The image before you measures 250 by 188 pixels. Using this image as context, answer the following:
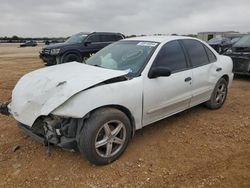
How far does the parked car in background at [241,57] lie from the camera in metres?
8.71

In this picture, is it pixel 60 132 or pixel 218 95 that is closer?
pixel 60 132

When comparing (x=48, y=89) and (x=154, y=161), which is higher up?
(x=48, y=89)

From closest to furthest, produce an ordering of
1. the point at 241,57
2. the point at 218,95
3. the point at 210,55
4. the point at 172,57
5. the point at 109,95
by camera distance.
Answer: the point at 109,95 → the point at 172,57 → the point at 210,55 → the point at 218,95 → the point at 241,57

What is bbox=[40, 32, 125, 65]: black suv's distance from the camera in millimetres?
12008

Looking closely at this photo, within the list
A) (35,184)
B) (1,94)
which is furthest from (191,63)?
(1,94)

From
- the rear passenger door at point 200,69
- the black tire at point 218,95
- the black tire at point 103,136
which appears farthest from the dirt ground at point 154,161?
the black tire at point 218,95

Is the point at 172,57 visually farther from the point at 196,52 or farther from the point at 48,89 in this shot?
the point at 48,89

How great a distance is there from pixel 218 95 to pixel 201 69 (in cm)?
102

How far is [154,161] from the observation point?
351 cm

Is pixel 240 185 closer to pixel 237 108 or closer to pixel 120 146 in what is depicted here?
pixel 120 146

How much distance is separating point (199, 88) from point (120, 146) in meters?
2.05

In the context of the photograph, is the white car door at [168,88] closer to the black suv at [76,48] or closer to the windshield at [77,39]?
the black suv at [76,48]

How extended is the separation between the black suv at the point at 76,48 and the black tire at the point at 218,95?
25.1 feet

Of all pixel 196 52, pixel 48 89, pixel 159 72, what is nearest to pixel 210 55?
pixel 196 52
